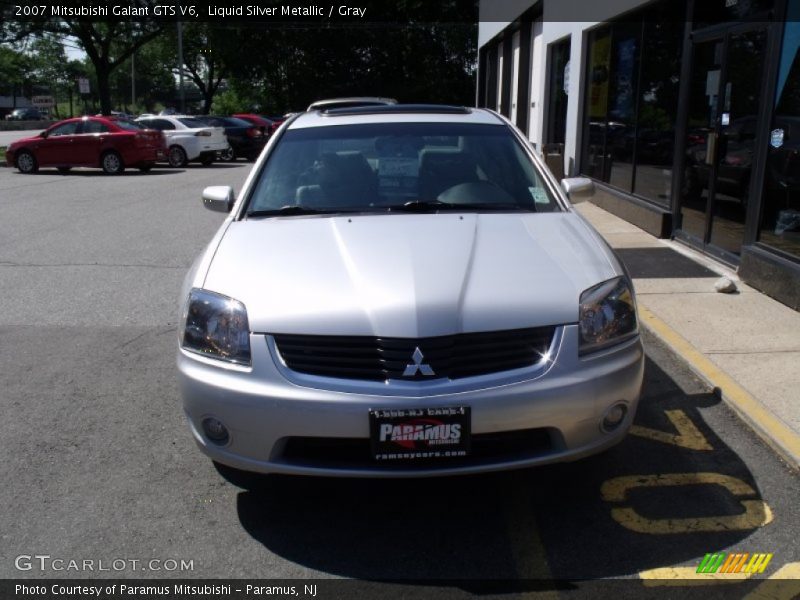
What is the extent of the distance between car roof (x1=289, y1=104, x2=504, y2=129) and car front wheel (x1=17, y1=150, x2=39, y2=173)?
62.2 ft

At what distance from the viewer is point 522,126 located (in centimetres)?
2097

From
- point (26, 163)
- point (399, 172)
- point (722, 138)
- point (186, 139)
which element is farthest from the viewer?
point (186, 139)

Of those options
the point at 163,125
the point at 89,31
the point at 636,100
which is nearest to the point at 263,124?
the point at 163,125

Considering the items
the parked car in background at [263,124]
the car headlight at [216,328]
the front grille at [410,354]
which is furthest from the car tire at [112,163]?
the front grille at [410,354]

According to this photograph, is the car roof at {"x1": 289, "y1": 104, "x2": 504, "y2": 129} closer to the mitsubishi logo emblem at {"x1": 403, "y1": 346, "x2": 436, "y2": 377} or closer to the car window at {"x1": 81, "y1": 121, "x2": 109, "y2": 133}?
the mitsubishi logo emblem at {"x1": 403, "y1": 346, "x2": 436, "y2": 377}

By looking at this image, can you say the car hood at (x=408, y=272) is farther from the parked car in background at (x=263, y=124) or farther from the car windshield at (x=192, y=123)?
the parked car in background at (x=263, y=124)

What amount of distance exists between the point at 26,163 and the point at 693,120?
18678 millimetres

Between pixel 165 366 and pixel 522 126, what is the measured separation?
1705 centimetres

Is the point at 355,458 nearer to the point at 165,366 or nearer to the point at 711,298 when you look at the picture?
the point at 165,366

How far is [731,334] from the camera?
569cm

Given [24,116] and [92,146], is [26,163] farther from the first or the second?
[24,116]

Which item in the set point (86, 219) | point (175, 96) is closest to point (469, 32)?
point (86, 219)

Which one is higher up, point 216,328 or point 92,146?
point 216,328

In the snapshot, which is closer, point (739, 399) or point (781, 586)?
point (781, 586)
